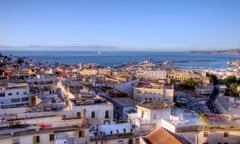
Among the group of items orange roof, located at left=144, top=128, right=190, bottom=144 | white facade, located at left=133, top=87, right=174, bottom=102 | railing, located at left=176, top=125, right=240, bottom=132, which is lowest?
white facade, located at left=133, top=87, right=174, bottom=102

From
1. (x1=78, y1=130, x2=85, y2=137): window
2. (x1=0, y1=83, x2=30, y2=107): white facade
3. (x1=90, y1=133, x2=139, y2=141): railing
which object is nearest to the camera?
(x1=78, y1=130, x2=85, y2=137): window

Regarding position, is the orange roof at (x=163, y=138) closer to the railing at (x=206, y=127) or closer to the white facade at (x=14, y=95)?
the railing at (x=206, y=127)

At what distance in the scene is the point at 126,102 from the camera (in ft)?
91.1

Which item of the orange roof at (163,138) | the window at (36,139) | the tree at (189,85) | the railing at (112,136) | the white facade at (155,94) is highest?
the orange roof at (163,138)

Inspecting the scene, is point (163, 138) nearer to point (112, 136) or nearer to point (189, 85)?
point (112, 136)

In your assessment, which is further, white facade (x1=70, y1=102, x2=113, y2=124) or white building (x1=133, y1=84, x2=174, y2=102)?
white building (x1=133, y1=84, x2=174, y2=102)

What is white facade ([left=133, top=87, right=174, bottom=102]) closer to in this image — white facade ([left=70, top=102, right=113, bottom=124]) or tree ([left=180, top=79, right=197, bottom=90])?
white facade ([left=70, top=102, right=113, bottom=124])

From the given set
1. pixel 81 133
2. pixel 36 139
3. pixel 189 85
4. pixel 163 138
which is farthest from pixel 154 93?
pixel 36 139

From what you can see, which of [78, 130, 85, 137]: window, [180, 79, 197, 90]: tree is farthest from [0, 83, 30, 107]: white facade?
[180, 79, 197, 90]: tree

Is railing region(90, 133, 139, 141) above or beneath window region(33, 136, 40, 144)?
beneath

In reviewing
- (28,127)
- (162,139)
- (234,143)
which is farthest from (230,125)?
(28,127)

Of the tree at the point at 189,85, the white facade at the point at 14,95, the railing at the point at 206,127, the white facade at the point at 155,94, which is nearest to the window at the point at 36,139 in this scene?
the railing at the point at 206,127

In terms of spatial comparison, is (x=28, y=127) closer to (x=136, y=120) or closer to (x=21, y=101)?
(x=136, y=120)

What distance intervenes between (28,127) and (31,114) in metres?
3.43
